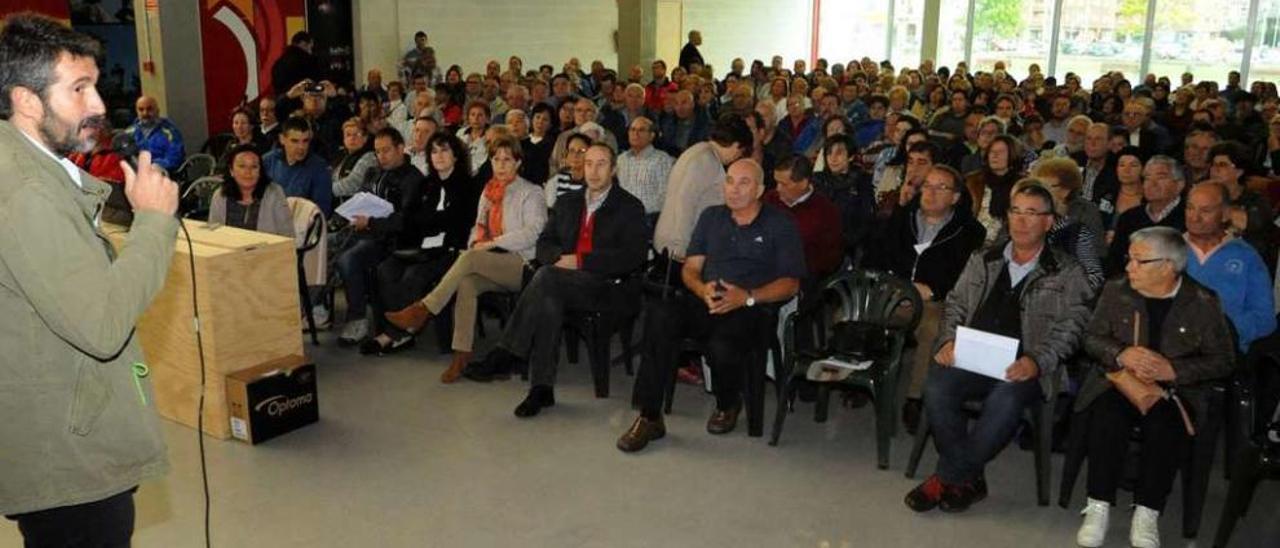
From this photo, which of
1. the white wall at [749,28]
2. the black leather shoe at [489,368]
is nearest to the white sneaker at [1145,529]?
the black leather shoe at [489,368]

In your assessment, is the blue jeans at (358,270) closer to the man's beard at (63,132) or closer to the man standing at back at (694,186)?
the man standing at back at (694,186)

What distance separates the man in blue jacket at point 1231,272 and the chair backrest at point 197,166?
6208mm

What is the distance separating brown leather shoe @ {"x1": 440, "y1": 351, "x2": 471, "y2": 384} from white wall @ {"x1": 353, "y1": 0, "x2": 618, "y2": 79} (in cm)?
868

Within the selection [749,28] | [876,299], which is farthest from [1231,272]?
[749,28]

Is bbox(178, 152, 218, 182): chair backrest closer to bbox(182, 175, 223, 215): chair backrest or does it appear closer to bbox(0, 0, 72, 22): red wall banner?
bbox(182, 175, 223, 215): chair backrest

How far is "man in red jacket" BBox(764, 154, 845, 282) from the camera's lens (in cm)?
480

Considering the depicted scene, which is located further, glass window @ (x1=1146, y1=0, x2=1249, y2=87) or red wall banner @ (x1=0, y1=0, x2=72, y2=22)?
glass window @ (x1=1146, y1=0, x2=1249, y2=87)

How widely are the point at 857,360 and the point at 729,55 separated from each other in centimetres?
1459

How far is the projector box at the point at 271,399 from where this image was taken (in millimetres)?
4137

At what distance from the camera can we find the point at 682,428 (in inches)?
173

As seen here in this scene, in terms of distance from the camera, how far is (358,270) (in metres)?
5.62

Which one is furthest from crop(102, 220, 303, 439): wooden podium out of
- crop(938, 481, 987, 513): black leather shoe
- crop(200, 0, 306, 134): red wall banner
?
crop(200, 0, 306, 134): red wall banner

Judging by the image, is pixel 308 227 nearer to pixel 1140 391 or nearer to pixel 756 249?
pixel 756 249

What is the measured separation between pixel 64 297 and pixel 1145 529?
10.4 feet
